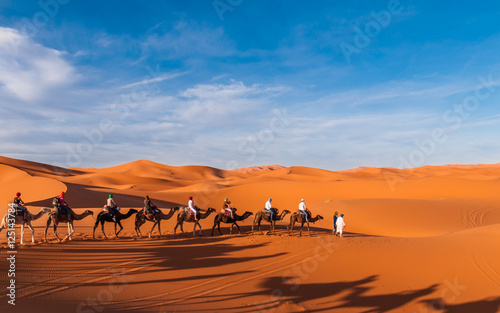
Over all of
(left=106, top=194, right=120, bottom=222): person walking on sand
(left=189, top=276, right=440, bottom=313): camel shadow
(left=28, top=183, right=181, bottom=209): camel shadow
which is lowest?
(left=189, top=276, right=440, bottom=313): camel shadow

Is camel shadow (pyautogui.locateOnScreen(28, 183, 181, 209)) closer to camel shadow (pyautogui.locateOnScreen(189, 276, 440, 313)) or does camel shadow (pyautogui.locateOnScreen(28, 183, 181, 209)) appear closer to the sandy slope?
the sandy slope

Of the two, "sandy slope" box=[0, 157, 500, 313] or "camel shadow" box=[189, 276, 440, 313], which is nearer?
"sandy slope" box=[0, 157, 500, 313]

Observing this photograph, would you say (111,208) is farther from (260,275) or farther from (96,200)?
(96,200)

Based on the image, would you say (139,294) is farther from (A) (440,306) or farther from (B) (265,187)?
(B) (265,187)

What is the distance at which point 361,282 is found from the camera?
11523 millimetres

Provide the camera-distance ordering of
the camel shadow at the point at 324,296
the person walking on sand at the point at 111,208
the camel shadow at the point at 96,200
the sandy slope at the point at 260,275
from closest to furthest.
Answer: the sandy slope at the point at 260,275
the camel shadow at the point at 324,296
the person walking on sand at the point at 111,208
the camel shadow at the point at 96,200

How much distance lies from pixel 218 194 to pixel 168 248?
3403cm

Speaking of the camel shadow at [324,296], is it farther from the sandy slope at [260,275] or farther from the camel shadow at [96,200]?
the camel shadow at [96,200]

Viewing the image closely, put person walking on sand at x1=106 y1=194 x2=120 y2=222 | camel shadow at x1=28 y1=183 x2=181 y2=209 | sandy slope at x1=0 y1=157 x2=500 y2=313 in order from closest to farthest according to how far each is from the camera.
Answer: sandy slope at x1=0 y1=157 x2=500 y2=313, person walking on sand at x1=106 y1=194 x2=120 y2=222, camel shadow at x1=28 y1=183 x2=181 y2=209

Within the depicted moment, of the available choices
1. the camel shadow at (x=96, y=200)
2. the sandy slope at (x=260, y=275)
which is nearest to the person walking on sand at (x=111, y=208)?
the sandy slope at (x=260, y=275)

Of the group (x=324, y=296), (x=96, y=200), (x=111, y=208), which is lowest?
(x=324, y=296)

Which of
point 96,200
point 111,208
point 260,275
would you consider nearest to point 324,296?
point 260,275

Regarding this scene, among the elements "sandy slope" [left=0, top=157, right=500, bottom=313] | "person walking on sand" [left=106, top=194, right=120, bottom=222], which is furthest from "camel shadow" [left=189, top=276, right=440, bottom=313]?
"person walking on sand" [left=106, top=194, right=120, bottom=222]

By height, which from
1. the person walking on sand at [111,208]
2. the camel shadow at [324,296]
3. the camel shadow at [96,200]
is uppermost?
the camel shadow at [96,200]
